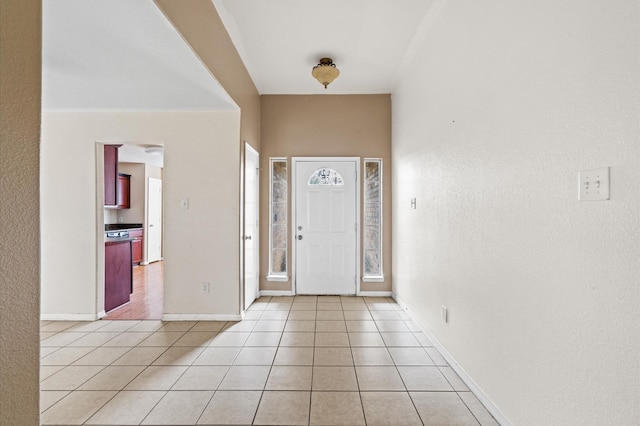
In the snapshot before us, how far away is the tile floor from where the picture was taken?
189cm

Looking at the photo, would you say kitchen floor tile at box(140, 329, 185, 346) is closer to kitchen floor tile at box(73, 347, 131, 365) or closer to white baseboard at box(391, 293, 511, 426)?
kitchen floor tile at box(73, 347, 131, 365)

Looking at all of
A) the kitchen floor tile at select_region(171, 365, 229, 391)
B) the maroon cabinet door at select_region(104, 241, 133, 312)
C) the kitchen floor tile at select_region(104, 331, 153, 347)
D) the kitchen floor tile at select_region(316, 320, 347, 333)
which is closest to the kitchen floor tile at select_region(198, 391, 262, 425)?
the kitchen floor tile at select_region(171, 365, 229, 391)

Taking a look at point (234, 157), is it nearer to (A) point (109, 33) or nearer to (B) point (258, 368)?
(A) point (109, 33)

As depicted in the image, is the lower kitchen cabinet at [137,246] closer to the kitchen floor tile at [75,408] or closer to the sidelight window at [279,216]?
the sidelight window at [279,216]

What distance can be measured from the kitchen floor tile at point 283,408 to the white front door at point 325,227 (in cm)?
254

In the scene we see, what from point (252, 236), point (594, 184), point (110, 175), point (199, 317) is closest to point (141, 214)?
point (110, 175)

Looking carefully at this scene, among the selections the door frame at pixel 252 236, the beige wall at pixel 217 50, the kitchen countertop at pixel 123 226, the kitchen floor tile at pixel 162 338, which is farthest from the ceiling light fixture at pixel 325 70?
the kitchen countertop at pixel 123 226

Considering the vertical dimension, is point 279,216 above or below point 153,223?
above

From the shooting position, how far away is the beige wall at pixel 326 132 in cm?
460

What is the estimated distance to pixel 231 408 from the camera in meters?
1.95

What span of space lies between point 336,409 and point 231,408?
62 cm

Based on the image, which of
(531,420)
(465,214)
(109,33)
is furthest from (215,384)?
(109,33)

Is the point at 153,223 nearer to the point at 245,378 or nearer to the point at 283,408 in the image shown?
the point at 245,378

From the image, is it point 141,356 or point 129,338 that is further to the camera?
point 129,338
